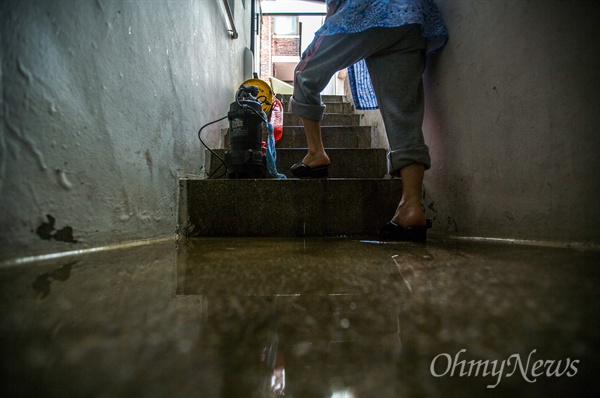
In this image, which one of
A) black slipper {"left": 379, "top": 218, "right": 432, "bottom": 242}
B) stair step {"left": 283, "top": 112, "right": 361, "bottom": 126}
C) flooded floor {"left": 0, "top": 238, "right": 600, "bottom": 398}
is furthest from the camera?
stair step {"left": 283, "top": 112, "right": 361, "bottom": 126}

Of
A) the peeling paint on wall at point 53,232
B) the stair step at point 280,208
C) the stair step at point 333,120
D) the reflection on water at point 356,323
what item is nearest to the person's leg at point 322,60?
the stair step at point 280,208

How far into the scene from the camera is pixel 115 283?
20.3 inches

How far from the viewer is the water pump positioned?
1.58 meters

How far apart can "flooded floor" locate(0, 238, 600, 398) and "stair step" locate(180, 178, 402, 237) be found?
2.30 ft

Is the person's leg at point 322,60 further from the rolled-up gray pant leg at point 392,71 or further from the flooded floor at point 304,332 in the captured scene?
the flooded floor at point 304,332

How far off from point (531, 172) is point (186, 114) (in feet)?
4.91

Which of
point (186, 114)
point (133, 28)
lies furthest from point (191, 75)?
point (133, 28)

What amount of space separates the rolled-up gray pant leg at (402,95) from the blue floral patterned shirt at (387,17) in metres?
0.05

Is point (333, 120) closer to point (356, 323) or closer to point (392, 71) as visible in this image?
point (392, 71)

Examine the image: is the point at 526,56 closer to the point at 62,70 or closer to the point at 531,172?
the point at 531,172

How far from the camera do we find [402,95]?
3.92 ft

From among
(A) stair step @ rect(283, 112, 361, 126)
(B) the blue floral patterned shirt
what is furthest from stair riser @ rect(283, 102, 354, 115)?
(B) the blue floral patterned shirt

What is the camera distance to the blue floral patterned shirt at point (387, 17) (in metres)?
1.16

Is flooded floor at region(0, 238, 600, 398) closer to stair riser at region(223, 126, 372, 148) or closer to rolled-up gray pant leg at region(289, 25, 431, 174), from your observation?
Result: rolled-up gray pant leg at region(289, 25, 431, 174)
